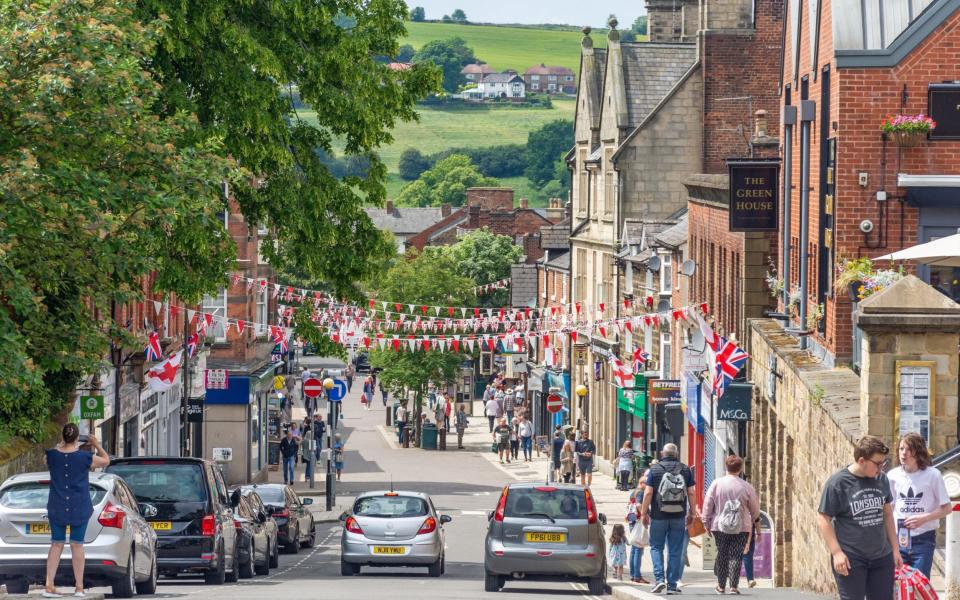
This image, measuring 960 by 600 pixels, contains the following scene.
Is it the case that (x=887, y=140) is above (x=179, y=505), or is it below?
above

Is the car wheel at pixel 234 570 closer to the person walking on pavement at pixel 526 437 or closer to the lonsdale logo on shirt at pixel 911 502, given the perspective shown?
the lonsdale logo on shirt at pixel 911 502

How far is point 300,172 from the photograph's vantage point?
84.9ft

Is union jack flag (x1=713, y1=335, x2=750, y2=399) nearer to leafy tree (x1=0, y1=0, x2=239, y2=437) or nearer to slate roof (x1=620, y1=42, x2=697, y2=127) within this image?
leafy tree (x1=0, y1=0, x2=239, y2=437)

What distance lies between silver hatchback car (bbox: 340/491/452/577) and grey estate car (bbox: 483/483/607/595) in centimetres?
286

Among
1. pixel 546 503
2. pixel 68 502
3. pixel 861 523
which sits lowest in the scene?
pixel 546 503

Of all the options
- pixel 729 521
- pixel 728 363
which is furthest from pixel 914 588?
pixel 728 363

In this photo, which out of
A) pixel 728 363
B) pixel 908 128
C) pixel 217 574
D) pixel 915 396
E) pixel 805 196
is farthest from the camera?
pixel 728 363

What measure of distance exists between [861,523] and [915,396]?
400 centimetres

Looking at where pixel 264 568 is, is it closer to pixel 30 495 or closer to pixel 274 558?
pixel 274 558

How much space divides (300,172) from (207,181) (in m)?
6.82

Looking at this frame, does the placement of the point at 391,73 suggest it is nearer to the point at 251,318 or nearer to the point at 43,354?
the point at 43,354

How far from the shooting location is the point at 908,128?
22234mm

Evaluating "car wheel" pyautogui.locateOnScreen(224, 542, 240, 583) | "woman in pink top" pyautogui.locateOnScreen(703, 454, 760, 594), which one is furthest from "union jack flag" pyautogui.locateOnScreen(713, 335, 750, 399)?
"woman in pink top" pyautogui.locateOnScreen(703, 454, 760, 594)

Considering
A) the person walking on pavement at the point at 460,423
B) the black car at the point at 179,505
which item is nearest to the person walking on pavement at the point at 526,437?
the person walking on pavement at the point at 460,423
